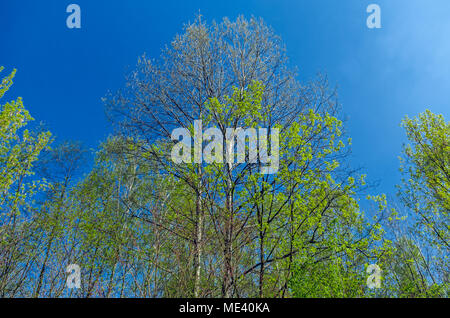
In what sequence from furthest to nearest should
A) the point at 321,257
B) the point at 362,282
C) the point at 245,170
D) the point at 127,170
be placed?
the point at 127,170
the point at 245,170
the point at 321,257
the point at 362,282

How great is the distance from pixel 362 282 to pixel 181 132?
669cm

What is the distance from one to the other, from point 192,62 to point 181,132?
2.51 meters

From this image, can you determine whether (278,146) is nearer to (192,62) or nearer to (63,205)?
(192,62)

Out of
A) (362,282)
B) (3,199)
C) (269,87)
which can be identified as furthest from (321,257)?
(3,199)

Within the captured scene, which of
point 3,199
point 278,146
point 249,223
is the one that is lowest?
point 249,223

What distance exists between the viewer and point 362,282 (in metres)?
6.71

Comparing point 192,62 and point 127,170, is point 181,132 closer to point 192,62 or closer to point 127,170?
point 192,62

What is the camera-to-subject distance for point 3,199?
334 inches
